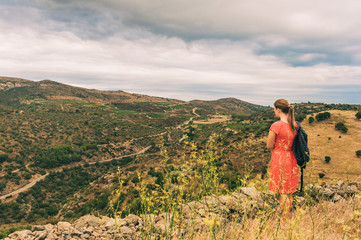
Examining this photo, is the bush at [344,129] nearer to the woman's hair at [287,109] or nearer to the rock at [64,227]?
the woman's hair at [287,109]

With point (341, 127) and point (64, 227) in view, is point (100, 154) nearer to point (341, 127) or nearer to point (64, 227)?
point (64, 227)

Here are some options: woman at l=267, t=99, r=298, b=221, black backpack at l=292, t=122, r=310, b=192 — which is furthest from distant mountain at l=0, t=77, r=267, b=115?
black backpack at l=292, t=122, r=310, b=192

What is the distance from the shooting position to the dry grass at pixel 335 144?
62.3ft

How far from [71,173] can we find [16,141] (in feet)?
76.7

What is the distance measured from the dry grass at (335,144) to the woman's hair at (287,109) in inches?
691

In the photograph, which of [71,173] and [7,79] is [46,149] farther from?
[7,79]

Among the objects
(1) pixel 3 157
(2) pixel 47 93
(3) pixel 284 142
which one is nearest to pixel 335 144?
(3) pixel 284 142

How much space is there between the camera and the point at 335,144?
81.0 feet

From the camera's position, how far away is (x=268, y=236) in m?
2.68

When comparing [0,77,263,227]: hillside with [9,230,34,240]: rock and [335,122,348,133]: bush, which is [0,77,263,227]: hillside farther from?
[335,122,348,133]: bush

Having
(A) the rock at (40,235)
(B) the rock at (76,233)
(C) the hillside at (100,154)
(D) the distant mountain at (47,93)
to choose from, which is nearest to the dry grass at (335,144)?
(C) the hillside at (100,154)

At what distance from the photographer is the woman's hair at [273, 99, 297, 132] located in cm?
366

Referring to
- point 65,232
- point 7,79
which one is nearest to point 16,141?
point 65,232

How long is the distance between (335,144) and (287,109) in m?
29.6
